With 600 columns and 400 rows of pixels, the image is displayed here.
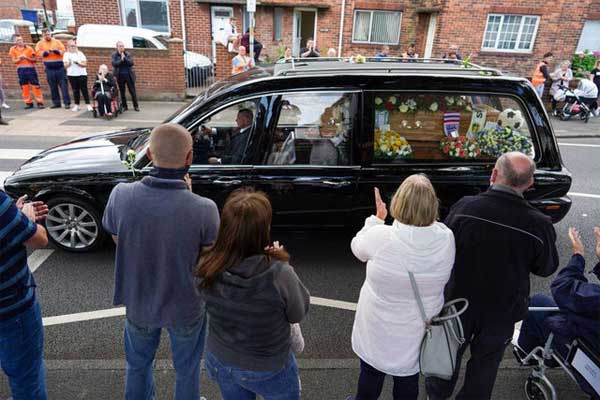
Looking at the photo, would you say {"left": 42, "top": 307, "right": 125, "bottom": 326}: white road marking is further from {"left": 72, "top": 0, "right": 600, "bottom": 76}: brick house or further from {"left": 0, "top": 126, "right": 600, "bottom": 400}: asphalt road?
{"left": 72, "top": 0, "right": 600, "bottom": 76}: brick house

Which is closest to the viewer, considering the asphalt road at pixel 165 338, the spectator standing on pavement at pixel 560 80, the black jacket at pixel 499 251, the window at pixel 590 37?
the black jacket at pixel 499 251

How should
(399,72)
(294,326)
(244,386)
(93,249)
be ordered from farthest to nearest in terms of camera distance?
(93,249)
(399,72)
(294,326)
(244,386)

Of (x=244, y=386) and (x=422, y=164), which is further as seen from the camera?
(x=422, y=164)

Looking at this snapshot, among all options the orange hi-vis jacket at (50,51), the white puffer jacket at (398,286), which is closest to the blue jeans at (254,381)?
the white puffer jacket at (398,286)

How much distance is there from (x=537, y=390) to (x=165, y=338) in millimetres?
2746

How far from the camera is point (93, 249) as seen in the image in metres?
4.59

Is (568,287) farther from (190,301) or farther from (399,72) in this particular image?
(399,72)

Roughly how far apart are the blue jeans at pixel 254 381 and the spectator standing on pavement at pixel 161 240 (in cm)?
34

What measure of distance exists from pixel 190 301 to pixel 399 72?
9.52 ft

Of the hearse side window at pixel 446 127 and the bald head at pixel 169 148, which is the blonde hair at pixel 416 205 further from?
the hearse side window at pixel 446 127

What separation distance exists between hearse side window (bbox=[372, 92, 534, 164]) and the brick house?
13407 millimetres

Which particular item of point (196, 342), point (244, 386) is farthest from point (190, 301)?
point (244, 386)

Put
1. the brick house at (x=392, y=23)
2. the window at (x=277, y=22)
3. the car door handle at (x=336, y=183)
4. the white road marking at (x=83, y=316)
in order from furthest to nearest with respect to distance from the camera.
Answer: the window at (x=277, y=22) < the brick house at (x=392, y=23) < the car door handle at (x=336, y=183) < the white road marking at (x=83, y=316)

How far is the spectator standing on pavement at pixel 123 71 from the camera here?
11.4 metres
